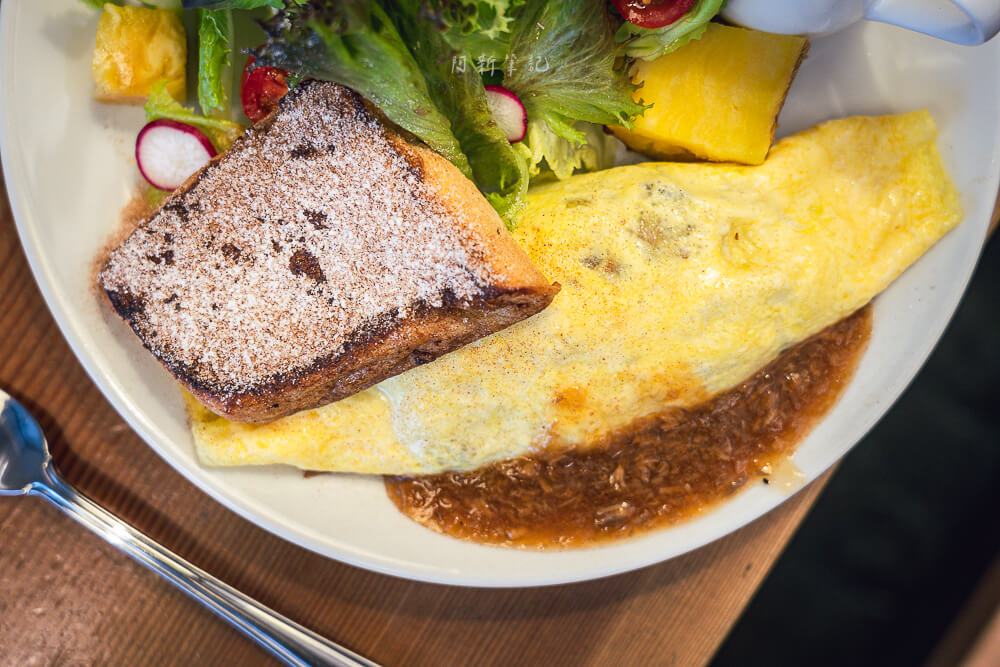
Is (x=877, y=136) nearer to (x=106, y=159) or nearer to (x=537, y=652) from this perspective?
(x=537, y=652)

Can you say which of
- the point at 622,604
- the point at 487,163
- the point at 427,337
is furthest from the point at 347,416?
the point at 622,604

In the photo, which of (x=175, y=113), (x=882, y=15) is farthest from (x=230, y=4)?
(x=882, y=15)

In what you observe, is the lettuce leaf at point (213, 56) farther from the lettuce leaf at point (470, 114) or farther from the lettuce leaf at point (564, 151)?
the lettuce leaf at point (564, 151)

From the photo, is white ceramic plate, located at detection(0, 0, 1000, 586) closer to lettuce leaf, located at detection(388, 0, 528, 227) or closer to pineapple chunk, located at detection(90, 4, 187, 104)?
pineapple chunk, located at detection(90, 4, 187, 104)

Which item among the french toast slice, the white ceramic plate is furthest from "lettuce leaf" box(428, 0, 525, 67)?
the white ceramic plate

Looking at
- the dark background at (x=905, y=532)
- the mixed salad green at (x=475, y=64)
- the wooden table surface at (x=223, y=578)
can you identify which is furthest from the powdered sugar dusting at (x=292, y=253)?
the dark background at (x=905, y=532)

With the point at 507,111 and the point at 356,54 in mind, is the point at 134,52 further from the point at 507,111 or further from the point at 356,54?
the point at 507,111

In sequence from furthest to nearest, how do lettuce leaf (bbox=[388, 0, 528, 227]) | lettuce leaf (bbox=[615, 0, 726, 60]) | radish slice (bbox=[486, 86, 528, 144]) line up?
radish slice (bbox=[486, 86, 528, 144])
lettuce leaf (bbox=[615, 0, 726, 60])
lettuce leaf (bbox=[388, 0, 528, 227])
